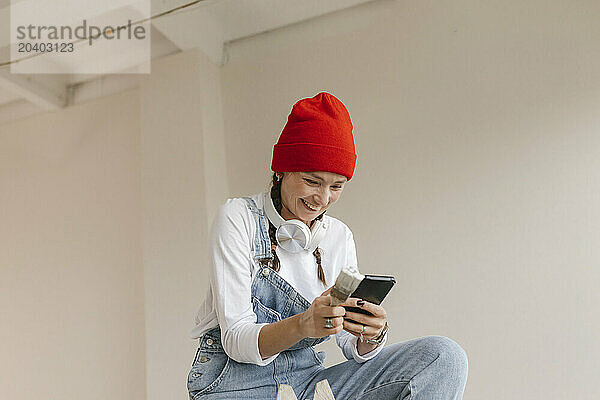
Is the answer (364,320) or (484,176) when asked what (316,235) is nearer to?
(364,320)

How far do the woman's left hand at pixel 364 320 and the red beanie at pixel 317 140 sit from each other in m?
0.33

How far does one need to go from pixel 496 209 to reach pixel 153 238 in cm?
148

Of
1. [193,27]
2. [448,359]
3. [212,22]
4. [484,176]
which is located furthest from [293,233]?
[212,22]

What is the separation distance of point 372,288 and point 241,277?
1.02ft

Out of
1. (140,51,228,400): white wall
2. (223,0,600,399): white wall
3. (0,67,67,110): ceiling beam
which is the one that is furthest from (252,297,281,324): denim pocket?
(0,67,67,110): ceiling beam

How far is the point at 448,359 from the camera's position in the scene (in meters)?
1.25

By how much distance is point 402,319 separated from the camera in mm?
2490

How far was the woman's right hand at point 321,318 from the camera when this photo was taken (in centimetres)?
123

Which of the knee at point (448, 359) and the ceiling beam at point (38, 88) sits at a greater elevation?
the ceiling beam at point (38, 88)

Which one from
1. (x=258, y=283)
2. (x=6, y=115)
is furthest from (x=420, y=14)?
(x=6, y=115)

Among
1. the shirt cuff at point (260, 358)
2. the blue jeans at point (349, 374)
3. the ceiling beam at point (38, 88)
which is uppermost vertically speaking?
the ceiling beam at point (38, 88)

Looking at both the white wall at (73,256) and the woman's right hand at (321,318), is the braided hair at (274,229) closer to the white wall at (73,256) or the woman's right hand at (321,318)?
the woman's right hand at (321,318)

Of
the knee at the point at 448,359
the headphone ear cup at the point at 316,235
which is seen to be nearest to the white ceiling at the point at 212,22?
the headphone ear cup at the point at 316,235

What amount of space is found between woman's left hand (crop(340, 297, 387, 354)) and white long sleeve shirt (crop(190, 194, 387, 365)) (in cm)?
7
